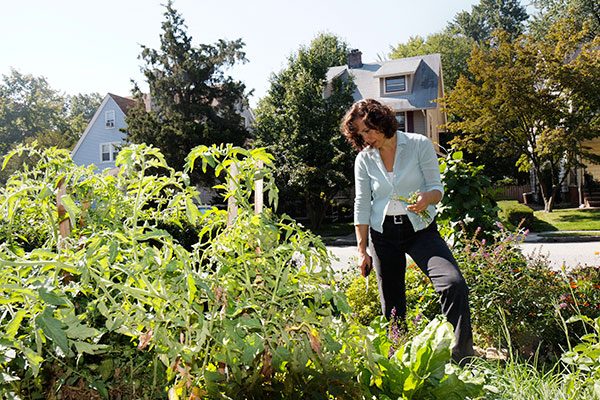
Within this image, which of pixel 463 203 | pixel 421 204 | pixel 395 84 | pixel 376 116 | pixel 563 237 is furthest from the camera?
pixel 395 84

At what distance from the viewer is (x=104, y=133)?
3203 cm

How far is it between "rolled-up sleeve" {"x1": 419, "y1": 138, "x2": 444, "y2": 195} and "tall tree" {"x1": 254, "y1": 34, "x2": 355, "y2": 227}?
16.9 meters

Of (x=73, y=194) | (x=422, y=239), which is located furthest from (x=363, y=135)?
(x=73, y=194)

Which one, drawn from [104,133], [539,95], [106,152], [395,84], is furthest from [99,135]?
[539,95]

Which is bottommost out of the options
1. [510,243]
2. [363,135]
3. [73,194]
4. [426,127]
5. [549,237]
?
[549,237]

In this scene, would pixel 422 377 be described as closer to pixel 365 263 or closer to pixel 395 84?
pixel 365 263

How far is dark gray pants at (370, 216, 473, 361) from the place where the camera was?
9.27ft

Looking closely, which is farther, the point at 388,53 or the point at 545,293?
the point at 388,53

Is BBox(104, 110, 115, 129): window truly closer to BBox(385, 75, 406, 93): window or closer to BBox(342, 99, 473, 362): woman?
BBox(385, 75, 406, 93): window

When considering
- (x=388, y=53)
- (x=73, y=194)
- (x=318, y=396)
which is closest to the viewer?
(x=318, y=396)

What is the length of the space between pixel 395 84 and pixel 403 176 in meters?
26.4

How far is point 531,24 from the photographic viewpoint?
4253 cm

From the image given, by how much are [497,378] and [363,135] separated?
1.70 metres

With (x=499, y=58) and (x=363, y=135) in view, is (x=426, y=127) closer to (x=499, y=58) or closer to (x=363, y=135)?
(x=499, y=58)
